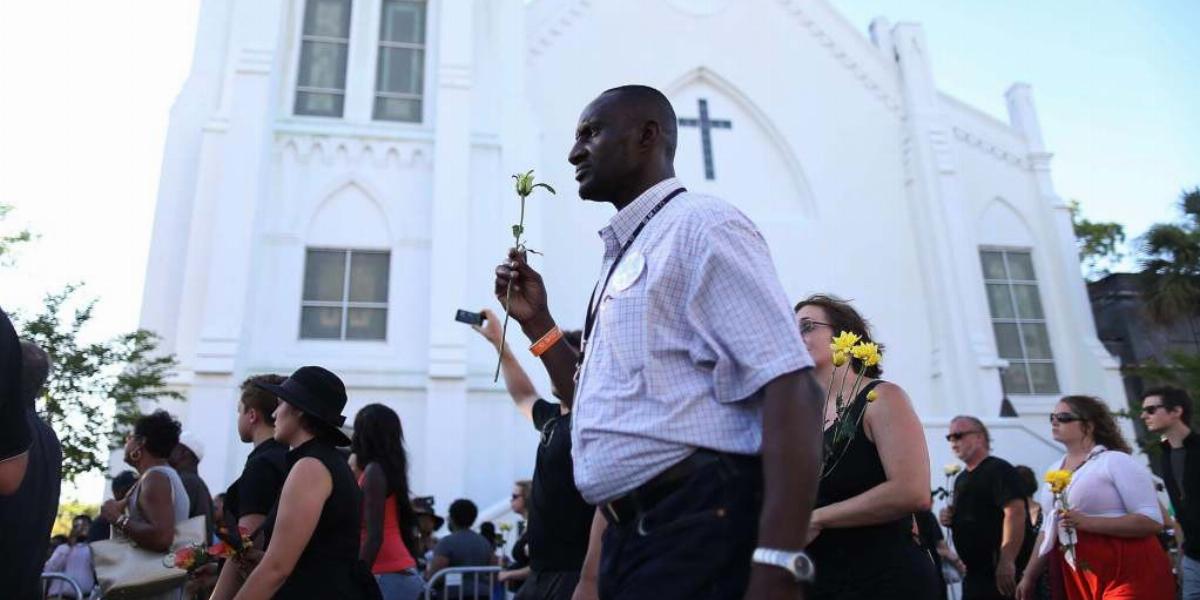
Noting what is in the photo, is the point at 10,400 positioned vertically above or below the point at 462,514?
above

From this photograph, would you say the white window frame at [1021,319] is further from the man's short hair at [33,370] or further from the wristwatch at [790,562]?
the wristwatch at [790,562]

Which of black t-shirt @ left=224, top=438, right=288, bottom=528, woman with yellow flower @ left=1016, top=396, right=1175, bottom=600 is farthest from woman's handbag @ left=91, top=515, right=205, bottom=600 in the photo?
woman with yellow flower @ left=1016, top=396, right=1175, bottom=600

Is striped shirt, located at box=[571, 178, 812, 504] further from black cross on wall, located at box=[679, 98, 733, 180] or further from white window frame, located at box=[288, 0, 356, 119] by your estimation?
black cross on wall, located at box=[679, 98, 733, 180]

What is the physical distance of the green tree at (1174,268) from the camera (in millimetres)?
18328

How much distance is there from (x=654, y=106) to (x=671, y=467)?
942 millimetres

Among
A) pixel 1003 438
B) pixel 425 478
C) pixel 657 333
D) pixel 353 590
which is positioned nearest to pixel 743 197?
pixel 1003 438

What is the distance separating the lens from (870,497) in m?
2.94

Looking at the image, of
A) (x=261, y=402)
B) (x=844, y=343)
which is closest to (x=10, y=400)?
(x=261, y=402)

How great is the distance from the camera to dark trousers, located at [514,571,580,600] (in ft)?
11.3

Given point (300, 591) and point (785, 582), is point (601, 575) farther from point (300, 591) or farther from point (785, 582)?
point (300, 591)

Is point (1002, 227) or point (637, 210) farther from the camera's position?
point (1002, 227)

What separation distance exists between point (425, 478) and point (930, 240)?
1105 cm

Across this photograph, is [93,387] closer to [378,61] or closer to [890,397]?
[378,61]

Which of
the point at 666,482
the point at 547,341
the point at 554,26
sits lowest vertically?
the point at 666,482
